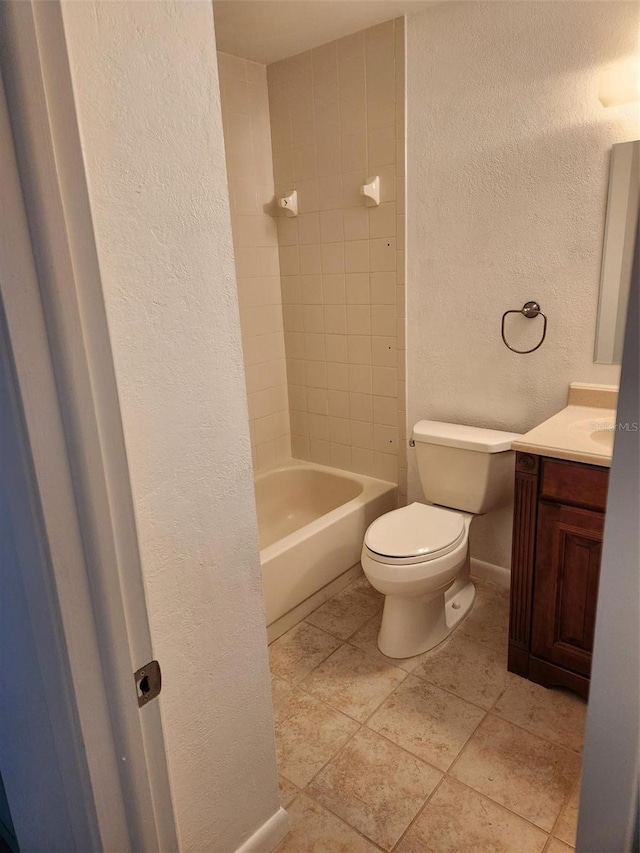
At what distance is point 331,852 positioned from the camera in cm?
142

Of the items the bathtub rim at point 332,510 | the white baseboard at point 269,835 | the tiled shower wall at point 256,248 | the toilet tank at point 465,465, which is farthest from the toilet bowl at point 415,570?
the tiled shower wall at point 256,248

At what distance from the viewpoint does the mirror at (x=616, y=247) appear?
1847mm

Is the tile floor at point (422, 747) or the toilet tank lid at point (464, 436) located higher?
the toilet tank lid at point (464, 436)

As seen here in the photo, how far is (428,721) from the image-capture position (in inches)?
71.5

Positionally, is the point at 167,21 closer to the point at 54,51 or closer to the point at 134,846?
the point at 54,51

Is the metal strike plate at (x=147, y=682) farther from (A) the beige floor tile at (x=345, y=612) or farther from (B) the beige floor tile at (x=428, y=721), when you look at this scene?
(A) the beige floor tile at (x=345, y=612)

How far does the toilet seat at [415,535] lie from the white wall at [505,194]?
0.43m

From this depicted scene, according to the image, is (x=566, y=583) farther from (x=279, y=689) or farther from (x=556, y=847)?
(x=279, y=689)

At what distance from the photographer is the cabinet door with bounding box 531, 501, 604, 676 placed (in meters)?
1.71

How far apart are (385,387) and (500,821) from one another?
1715 mm

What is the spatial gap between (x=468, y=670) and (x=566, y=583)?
53cm

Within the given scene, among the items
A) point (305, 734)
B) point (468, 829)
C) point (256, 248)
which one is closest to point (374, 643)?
point (305, 734)

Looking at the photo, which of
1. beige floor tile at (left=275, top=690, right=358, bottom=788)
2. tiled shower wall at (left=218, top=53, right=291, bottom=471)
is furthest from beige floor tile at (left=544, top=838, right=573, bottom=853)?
tiled shower wall at (left=218, top=53, right=291, bottom=471)

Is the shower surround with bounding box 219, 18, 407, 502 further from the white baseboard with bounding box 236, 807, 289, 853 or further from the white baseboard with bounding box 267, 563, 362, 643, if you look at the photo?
the white baseboard with bounding box 236, 807, 289, 853
